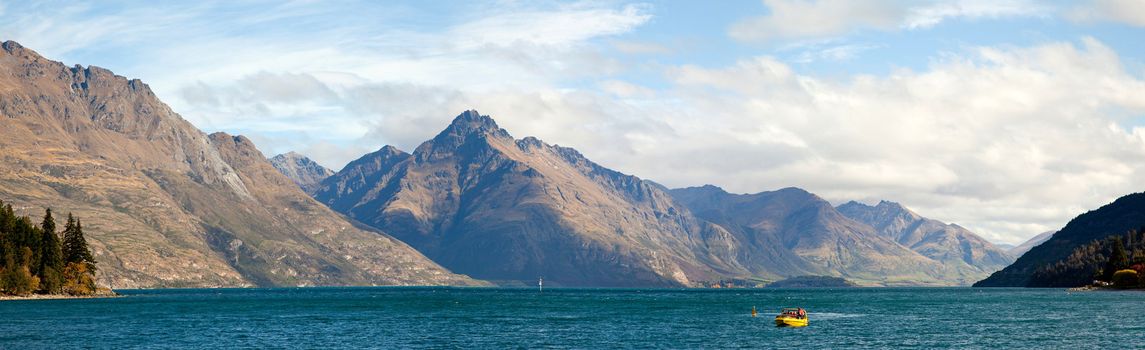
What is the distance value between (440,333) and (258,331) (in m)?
32.9

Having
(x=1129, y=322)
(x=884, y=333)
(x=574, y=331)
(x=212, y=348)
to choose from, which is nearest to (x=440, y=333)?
(x=574, y=331)

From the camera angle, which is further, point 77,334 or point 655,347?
point 77,334

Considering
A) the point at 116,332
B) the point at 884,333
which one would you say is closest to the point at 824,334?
the point at 884,333

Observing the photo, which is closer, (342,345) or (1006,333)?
(342,345)

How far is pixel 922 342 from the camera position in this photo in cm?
16175

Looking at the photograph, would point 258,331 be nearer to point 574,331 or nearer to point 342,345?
point 342,345

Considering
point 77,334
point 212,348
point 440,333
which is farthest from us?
point 440,333

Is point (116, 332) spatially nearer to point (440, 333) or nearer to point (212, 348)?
point (212, 348)

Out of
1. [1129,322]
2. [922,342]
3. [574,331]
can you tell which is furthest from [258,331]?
[1129,322]

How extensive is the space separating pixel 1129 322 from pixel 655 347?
9215cm

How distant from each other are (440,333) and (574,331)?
935 inches

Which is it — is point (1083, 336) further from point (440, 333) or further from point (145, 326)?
point (145, 326)

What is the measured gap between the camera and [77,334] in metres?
173

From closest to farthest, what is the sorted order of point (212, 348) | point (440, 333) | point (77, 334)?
point (212, 348) → point (77, 334) → point (440, 333)
